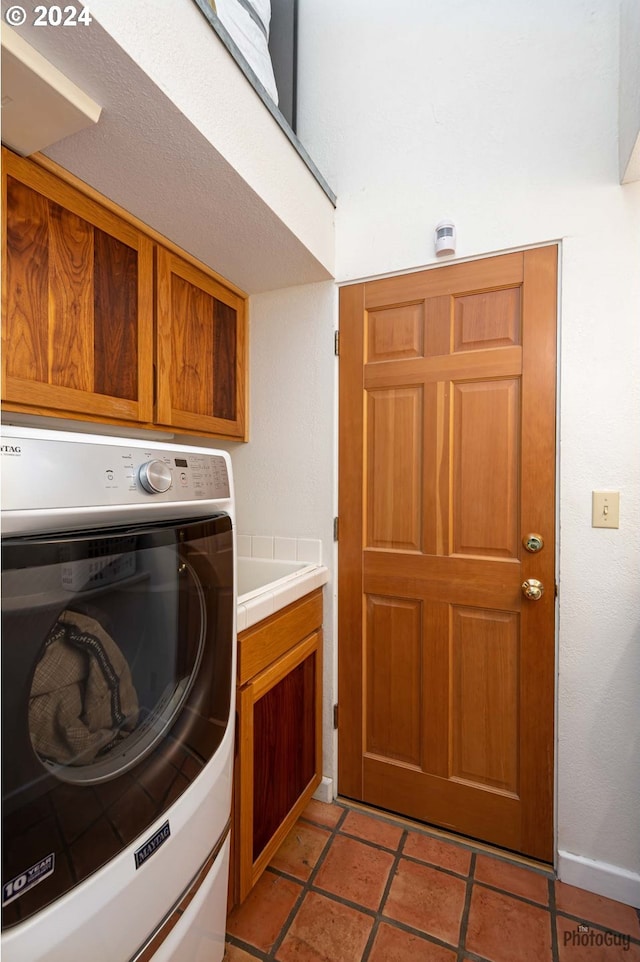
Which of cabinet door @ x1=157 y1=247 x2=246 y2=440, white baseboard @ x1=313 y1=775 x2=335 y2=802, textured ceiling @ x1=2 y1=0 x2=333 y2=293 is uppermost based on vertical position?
textured ceiling @ x1=2 y1=0 x2=333 y2=293

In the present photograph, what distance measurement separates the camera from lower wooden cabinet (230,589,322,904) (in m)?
1.23

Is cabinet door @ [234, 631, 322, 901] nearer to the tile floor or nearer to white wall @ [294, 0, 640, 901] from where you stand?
the tile floor

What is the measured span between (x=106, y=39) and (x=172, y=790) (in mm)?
1395

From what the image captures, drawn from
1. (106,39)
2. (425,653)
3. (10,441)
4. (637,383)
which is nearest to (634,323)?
(637,383)

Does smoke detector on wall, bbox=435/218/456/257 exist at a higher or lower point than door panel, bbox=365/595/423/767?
higher

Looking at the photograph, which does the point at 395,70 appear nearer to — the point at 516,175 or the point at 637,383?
the point at 516,175

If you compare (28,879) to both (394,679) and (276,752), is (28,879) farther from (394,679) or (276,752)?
(394,679)

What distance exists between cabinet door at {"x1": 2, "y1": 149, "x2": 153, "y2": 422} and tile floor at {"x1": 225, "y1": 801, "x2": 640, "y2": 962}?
151 centimetres

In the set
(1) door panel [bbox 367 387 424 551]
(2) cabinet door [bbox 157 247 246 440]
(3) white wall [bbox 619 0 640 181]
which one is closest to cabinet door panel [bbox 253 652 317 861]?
(1) door panel [bbox 367 387 424 551]

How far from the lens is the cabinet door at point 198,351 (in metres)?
1.51

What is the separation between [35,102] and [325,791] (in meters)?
2.21

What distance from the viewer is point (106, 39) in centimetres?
83

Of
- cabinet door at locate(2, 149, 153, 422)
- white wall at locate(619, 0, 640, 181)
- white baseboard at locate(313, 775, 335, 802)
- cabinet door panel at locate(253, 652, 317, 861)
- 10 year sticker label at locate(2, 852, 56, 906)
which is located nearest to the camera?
10 year sticker label at locate(2, 852, 56, 906)

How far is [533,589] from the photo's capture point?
1455mm
